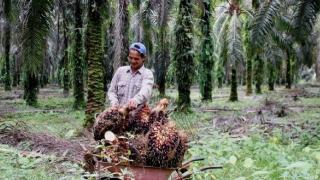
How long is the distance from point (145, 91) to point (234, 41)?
67.0 feet

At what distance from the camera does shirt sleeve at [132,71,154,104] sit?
6.26 meters

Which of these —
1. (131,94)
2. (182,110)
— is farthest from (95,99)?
(131,94)

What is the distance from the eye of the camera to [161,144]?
5664mm

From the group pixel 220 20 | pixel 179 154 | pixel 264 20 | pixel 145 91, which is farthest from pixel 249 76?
pixel 179 154

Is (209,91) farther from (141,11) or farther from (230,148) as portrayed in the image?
(230,148)

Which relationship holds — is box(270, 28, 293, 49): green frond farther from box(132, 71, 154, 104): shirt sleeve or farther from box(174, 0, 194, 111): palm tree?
box(132, 71, 154, 104): shirt sleeve

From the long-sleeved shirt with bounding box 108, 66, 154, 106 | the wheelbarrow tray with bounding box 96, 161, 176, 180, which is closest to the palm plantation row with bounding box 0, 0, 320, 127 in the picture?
the long-sleeved shirt with bounding box 108, 66, 154, 106

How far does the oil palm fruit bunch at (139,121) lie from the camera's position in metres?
5.87

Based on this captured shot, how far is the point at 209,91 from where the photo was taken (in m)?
26.0

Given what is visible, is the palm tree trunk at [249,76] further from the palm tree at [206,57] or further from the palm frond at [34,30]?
the palm frond at [34,30]

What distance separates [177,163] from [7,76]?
37.0m

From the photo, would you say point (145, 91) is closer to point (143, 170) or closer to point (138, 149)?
point (138, 149)

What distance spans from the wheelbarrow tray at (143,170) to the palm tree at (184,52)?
12985mm

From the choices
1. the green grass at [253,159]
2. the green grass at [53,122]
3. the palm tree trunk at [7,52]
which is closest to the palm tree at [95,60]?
the green grass at [53,122]
